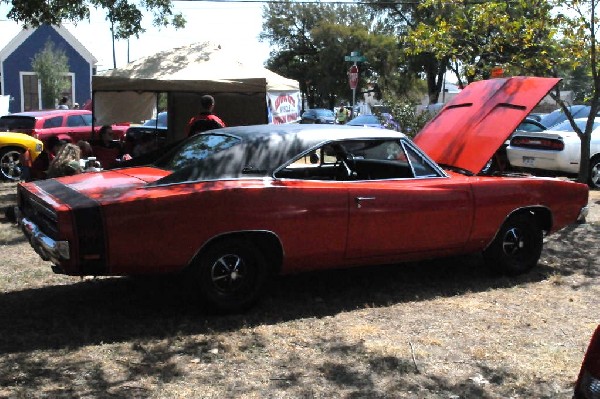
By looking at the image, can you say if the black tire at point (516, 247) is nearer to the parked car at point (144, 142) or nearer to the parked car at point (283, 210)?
the parked car at point (283, 210)

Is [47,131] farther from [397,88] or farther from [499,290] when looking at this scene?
[397,88]

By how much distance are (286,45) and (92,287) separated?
149 feet

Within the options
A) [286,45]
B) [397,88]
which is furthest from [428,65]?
[286,45]

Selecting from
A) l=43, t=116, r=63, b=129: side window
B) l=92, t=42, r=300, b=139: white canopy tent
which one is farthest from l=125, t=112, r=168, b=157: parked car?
l=43, t=116, r=63, b=129: side window

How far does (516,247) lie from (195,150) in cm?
312

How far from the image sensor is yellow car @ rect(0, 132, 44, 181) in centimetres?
1300

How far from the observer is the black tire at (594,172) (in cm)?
1225

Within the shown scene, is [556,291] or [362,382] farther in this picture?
[556,291]

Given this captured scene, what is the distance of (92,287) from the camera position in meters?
5.77

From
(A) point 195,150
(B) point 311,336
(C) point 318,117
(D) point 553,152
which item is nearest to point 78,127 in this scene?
(D) point 553,152

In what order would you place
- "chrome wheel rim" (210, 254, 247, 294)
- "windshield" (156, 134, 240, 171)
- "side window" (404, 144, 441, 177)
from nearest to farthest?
"chrome wheel rim" (210, 254, 247, 294)
"windshield" (156, 134, 240, 171)
"side window" (404, 144, 441, 177)

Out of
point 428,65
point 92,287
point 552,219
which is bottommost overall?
point 92,287

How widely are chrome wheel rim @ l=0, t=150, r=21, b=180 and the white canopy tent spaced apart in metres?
2.82

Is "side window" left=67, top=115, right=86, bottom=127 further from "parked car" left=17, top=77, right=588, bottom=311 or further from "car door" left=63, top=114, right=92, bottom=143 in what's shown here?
"parked car" left=17, top=77, right=588, bottom=311
